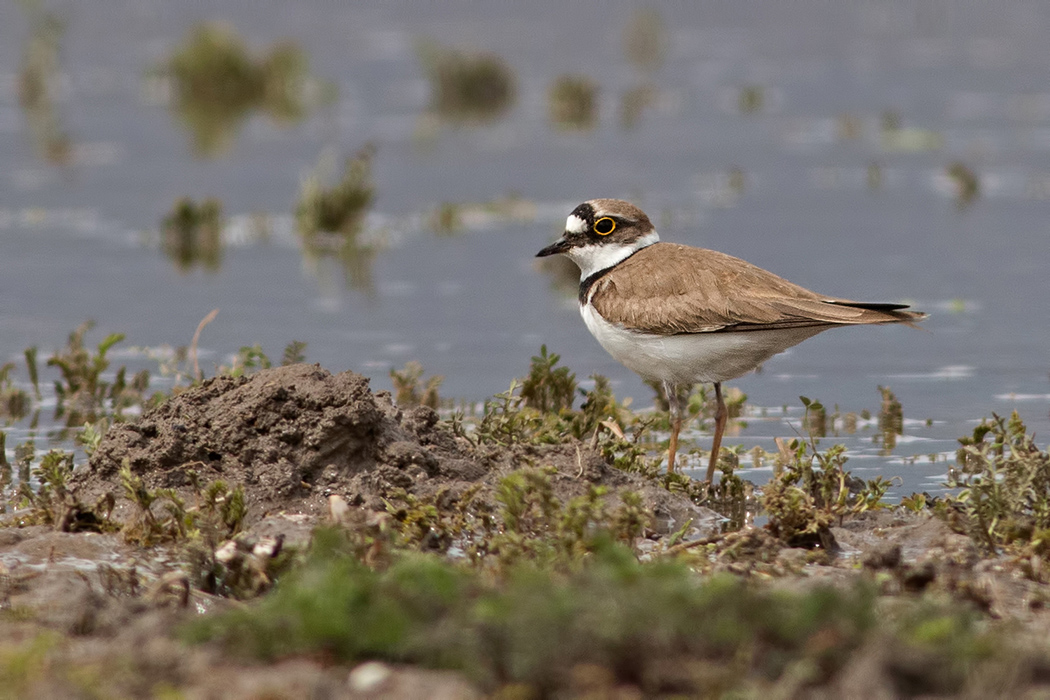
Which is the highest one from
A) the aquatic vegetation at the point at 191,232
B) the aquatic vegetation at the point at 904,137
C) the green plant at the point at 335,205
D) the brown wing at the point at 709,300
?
the aquatic vegetation at the point at 904,137

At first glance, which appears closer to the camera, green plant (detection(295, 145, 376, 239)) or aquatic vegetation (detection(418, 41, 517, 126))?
green plant (detection(295, 145, 376, 239))

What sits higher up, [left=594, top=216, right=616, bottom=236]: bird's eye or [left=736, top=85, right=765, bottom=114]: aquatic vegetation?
[left=736, top=85, right=765, bottom=114]: aquatic vegetation

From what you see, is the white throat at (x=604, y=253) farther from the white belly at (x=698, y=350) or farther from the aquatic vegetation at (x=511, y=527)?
the aquatic vegetation at (x=511, y=527)

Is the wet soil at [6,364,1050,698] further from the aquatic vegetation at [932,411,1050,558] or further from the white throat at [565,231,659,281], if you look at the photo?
the white throat at [565,231,659,281]

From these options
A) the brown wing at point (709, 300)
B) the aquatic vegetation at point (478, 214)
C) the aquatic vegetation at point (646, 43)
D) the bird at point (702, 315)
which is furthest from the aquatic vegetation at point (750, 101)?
the brown wing at point (709, 300)

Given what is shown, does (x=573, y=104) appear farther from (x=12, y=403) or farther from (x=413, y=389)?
(x=12, y=403)

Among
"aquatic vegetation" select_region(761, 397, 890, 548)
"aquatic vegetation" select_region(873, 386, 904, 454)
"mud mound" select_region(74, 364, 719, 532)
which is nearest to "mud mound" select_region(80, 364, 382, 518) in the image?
"mud mound" select_region(74, 364, 719, 532)

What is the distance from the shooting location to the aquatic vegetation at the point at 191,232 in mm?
16109

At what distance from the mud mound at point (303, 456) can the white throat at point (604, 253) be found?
1835 millimetres

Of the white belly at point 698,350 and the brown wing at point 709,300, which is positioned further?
the white belly at point 698,350

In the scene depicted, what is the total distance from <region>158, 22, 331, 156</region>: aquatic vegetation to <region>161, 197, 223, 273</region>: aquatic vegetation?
979cm

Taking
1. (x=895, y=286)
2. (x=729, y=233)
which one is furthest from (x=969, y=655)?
(x=729, y=233)

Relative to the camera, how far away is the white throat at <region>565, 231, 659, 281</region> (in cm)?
918

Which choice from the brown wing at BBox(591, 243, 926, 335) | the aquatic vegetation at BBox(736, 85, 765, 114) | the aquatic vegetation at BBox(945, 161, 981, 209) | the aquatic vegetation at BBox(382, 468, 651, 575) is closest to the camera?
the aquatic vegetation at BBox(382, 468, 651, 575)
